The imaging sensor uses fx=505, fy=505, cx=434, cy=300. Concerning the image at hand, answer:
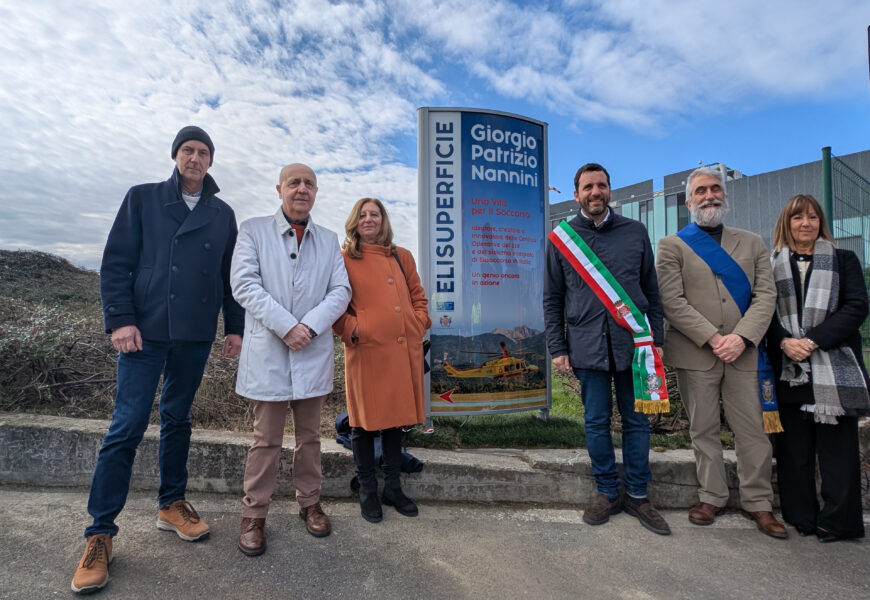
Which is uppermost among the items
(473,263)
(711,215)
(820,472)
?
(711,215)

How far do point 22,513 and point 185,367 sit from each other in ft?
4.81

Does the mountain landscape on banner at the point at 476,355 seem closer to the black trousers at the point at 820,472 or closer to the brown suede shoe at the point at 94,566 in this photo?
the black trousers at the point at 820,472

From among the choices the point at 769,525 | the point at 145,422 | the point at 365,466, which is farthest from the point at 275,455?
the point at 769,525

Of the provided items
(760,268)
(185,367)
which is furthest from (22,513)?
(760,268)

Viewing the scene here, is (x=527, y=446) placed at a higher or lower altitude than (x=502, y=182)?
lower

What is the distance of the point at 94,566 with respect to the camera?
2.37 m

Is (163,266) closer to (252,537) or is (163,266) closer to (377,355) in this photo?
(377,355)

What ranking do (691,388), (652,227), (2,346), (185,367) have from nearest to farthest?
1. (185,367)
2. (691,388)
3. (2,346)
4. (652,227)

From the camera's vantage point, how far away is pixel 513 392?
170 inches

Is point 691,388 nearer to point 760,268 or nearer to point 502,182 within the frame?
point 760,268

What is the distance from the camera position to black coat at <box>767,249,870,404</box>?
3031 millimetres

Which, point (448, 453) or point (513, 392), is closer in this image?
point (448, 453)

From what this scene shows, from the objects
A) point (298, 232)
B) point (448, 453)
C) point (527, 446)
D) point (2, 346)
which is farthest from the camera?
point (2, 346)

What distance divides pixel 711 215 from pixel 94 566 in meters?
3.98
